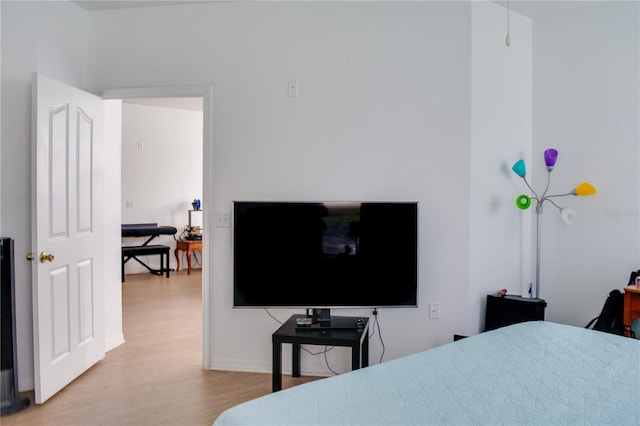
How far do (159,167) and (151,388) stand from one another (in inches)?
204

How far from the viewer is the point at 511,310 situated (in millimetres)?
3068

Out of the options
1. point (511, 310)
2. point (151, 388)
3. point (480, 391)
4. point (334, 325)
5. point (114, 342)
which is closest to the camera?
point (480, 391)

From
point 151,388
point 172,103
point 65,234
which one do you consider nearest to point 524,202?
point 151,388

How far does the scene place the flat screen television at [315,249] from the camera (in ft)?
9.09

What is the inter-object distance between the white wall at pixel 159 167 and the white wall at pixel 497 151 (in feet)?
18.2

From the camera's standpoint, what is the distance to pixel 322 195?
313 centimetres

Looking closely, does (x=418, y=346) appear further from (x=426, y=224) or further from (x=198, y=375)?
(x=198, y=375)

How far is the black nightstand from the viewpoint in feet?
9.80

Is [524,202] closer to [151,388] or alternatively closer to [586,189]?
[586,189]

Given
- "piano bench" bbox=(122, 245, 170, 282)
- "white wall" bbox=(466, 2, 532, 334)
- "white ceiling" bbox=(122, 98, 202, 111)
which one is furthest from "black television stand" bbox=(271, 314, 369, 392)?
"white ceiling" bbox=(122, 98, 202, 111)

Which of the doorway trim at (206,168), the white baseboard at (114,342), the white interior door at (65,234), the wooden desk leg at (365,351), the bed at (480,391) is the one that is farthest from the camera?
the white baseboard at (114,342)

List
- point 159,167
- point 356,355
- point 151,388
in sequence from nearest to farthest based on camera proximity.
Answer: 1. point 356,355
2. point 151,388
3. point 159,167

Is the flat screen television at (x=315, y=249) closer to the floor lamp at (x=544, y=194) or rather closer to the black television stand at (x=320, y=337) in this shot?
the black television stand at (x=320, y=337)

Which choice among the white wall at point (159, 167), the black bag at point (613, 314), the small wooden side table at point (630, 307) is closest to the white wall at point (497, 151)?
the black bag at point (613, 314)
